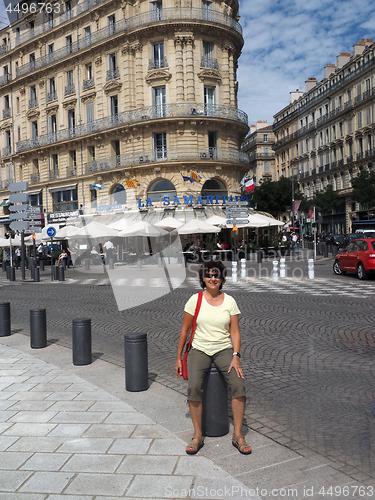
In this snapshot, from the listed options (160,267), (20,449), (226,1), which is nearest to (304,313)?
(20,449)

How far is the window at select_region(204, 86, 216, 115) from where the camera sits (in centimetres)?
3259

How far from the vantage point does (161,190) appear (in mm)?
32875

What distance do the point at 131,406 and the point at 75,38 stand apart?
3828 cm

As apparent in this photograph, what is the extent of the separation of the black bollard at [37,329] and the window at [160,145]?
25886 mm

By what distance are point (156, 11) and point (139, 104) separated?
6.27 meters

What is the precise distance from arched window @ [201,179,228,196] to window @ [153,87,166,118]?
5.62 metres

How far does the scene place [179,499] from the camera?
10.1 feet

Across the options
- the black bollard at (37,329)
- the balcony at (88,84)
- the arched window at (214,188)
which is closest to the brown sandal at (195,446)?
the black bollard at (37,329)

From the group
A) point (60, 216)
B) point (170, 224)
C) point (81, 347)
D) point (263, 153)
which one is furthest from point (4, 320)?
point (263, 153)

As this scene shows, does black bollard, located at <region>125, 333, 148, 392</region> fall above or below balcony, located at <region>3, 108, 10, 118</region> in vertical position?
below

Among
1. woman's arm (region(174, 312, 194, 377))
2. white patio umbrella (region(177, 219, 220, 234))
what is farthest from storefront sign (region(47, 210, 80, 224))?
woman's arm (region(174, 312, 194, 377))

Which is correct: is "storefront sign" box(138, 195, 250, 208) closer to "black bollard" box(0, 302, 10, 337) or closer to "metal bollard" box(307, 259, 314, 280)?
"metal bollard" box(307, 259, 314, 280)

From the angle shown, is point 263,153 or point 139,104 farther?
point 263,153

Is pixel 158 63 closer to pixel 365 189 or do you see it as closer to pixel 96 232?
pixel 96 232
